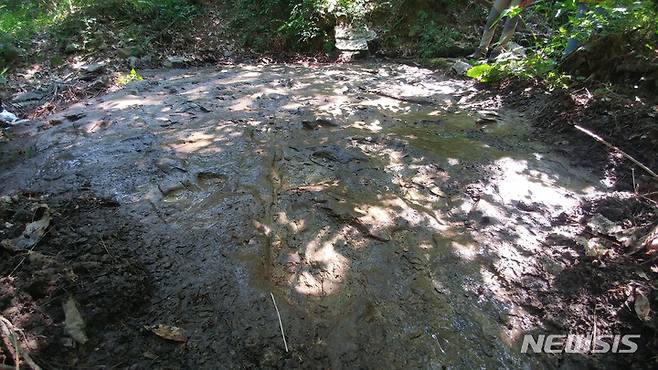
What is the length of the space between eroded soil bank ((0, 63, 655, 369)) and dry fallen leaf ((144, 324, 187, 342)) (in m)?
0.03

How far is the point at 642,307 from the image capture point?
2.35m

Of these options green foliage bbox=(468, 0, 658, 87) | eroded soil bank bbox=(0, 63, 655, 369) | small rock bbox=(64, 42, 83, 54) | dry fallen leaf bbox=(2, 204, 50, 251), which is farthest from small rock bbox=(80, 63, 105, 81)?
green foliage bbox=(468, 0, 658, 87)

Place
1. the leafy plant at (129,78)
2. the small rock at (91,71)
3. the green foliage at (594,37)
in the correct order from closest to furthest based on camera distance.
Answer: the green foliage at (594,37), the leafy plant at (129,78), the small rock at (91,71)

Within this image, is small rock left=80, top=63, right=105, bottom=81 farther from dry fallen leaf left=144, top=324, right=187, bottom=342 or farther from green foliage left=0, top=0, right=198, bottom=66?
dry fallen leaf left=144, top=324, right=187, bottom=342

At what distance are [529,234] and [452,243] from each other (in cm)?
67

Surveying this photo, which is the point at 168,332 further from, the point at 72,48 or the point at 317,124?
the point at 72,48

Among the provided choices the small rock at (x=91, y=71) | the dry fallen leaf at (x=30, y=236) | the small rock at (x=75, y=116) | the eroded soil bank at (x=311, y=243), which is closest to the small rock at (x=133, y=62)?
the small rock at (x=91, y=71)

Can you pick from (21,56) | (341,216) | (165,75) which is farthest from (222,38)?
(341,216)

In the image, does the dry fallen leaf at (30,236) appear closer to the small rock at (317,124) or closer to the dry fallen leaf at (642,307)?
the small rock at (317,124)

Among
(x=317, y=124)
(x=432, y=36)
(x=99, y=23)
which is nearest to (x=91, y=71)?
(x=99, y=23)

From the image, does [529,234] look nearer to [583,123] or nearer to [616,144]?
[616,144]

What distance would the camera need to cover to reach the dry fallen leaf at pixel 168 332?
7.02 feet

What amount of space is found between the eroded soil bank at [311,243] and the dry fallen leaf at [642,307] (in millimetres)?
38

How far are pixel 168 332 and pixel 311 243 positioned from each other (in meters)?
1.16
